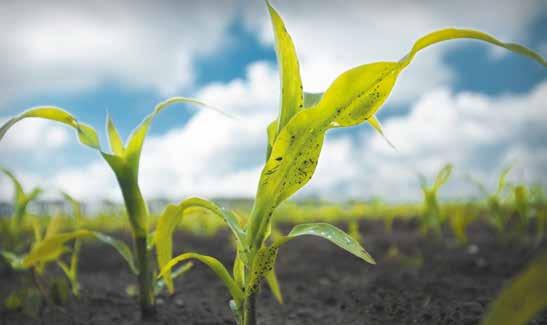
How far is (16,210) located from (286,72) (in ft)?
6.27

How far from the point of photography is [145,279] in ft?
4.97

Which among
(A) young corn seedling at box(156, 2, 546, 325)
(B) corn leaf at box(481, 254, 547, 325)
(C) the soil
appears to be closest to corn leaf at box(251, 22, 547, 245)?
(A) young corn seedling at box(156, 2, 546, 325)

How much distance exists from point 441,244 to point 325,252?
94 centimetres

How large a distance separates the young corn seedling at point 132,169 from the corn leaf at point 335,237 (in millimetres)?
620

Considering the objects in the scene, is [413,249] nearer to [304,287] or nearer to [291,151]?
[304,287]

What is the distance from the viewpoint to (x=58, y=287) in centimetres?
188

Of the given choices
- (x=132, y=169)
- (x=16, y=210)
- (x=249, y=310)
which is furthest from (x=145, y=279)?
(x=16, y=210)

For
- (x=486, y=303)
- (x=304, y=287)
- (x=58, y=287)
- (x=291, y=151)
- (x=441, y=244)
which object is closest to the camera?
(x=291, y=151)

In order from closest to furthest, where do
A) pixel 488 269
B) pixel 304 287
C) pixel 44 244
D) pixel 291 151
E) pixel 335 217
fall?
pixel 291 151 → pixel 44 244 → pixel 304 287 → pixel 488 269 → pixel 335 217

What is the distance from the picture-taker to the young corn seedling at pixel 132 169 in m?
1.39

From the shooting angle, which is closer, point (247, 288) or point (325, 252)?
point (247, 288)

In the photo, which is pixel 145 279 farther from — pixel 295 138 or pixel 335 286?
pixel 335 286

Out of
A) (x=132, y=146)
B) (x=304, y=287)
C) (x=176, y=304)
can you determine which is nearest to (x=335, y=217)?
(x=304, y=287)

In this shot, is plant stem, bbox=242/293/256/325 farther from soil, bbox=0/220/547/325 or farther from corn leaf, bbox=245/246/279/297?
soil, bbox=0/220/547/325
